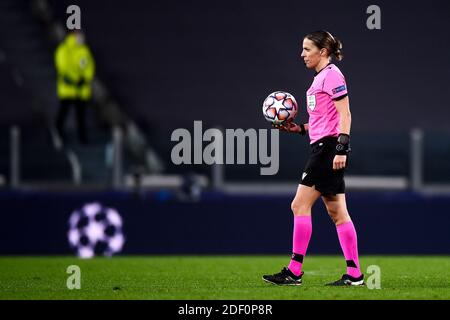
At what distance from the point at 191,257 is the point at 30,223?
197cm

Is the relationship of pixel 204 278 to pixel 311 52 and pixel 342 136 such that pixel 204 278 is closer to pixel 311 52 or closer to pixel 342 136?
pixel 342 136

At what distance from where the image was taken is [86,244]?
1229 cm

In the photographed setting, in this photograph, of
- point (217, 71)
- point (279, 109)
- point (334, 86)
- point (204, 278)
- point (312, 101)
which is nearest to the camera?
point (334, 86)

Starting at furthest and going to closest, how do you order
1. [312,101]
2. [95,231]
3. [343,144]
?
[95,231] → [312,101] → [343,144]

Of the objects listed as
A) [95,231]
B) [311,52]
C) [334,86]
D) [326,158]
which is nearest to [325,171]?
[326,158]

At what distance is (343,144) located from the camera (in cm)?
748

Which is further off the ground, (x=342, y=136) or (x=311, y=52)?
(x=311, y=52)

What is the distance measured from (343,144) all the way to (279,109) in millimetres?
809

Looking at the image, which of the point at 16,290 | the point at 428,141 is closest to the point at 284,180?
the point at 428,141

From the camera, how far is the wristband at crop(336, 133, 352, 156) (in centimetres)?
748

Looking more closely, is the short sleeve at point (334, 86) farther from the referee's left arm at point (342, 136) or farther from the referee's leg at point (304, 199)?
the referee's leg at point (304, 199)

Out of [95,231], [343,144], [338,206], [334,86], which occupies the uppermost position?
[334,86]

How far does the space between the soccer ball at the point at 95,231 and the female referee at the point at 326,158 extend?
4.71m

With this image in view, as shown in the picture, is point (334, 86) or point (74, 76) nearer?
point (334, 86)
